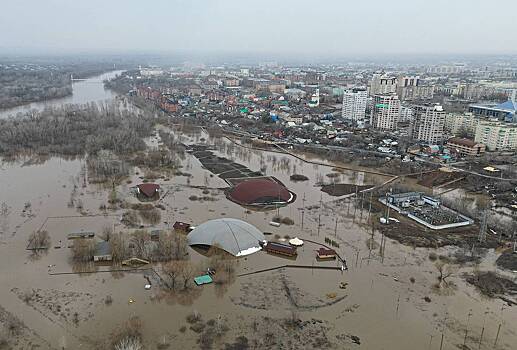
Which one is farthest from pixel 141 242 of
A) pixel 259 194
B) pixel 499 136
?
pixel 499 136

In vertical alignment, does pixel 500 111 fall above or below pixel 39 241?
above

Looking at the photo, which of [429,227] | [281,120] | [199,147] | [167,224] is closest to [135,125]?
[199,147]

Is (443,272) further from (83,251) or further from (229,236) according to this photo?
(83,251)

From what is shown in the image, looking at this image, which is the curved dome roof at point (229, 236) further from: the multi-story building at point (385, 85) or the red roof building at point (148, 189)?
the multi-story building at point (385, 85)

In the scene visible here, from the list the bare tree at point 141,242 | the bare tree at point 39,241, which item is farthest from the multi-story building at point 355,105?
the bare tree at point 39,241

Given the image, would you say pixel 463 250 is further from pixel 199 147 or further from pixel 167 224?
pixel 199 147
